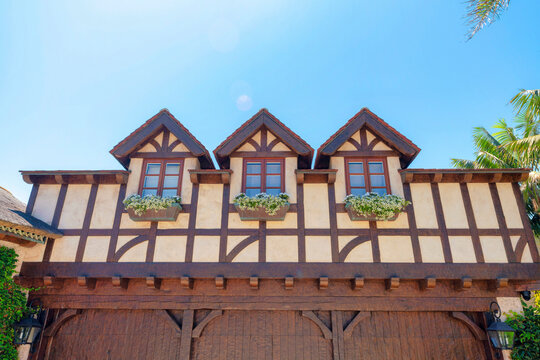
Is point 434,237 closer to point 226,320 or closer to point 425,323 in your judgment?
point 425,323

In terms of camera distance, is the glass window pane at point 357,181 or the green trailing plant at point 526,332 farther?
the glass window pane at point 357,181

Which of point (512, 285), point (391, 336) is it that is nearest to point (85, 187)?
point (391, 336)

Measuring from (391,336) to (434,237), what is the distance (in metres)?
2.69

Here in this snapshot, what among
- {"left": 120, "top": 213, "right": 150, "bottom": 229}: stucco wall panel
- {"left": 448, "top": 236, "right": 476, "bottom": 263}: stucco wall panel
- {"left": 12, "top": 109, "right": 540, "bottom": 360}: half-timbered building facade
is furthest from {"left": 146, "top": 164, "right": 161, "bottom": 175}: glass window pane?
{"left": 448, "top": 236, "right": 476, "bottom": 263}: stucco wall panel

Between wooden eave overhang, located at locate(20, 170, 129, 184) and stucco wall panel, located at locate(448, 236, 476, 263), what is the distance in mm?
8848

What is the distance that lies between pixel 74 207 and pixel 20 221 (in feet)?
4.38

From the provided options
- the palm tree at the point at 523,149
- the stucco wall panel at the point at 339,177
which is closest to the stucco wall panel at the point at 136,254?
the stucco wall panel at the point at 339,177

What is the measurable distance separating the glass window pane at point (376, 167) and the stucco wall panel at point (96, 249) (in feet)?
24.2

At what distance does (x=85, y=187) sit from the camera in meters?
8.55

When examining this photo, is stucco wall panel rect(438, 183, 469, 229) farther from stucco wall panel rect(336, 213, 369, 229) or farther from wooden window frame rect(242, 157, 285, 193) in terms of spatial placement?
wooden window frame rect(242, 157, 285, 193)

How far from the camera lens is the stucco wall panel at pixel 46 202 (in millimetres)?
8305

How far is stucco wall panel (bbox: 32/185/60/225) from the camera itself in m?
8.30

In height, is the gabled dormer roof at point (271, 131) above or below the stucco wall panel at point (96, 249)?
above

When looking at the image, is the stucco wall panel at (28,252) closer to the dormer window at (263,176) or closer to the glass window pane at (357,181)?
the dormer window at (263,176)
